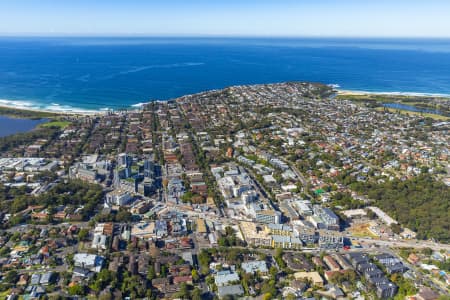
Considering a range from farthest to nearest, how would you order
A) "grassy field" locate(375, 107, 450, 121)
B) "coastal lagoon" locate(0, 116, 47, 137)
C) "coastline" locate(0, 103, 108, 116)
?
"grassy field" locate(375, 107, 450, 121) → "coastline" locate(0, 103, 108, 116) → "coastal lagoon" locate(0, 116, 47, 137)

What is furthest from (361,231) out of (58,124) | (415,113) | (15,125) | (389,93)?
(389,93)

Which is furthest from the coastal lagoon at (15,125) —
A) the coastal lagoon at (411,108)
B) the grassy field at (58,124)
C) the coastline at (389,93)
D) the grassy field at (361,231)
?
the coastal lagoon at (411,108)

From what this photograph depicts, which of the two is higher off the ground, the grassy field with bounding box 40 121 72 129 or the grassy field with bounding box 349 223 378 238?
the grassy field with bounding box 40 121 72 129

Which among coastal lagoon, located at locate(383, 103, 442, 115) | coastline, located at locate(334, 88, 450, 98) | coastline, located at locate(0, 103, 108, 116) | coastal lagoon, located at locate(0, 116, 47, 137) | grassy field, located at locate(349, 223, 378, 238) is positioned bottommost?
grassy field, located at locate(349, 223, 378, 238)

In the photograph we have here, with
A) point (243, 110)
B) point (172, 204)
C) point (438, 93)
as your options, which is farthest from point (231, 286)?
point (438, 93)

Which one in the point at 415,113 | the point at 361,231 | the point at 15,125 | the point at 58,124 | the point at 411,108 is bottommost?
the point at 361,231

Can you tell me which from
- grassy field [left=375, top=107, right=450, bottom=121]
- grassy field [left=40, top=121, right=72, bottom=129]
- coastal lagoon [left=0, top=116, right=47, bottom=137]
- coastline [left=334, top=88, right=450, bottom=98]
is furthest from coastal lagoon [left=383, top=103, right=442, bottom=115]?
coastal lagoon [left=0, top=116, right=47, bottom=137]

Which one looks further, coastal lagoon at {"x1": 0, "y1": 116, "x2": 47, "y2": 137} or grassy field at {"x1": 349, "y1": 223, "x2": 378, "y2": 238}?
coastal lagoon at {"x1": 0, "y1": 116, "x2": 47, "y2": 137}

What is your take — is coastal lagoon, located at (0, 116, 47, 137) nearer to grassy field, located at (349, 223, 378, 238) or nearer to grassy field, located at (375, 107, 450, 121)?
grassy field, located at (349, 223, 378, 238)

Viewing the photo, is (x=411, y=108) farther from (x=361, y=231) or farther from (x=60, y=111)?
(x=60, y=111)
